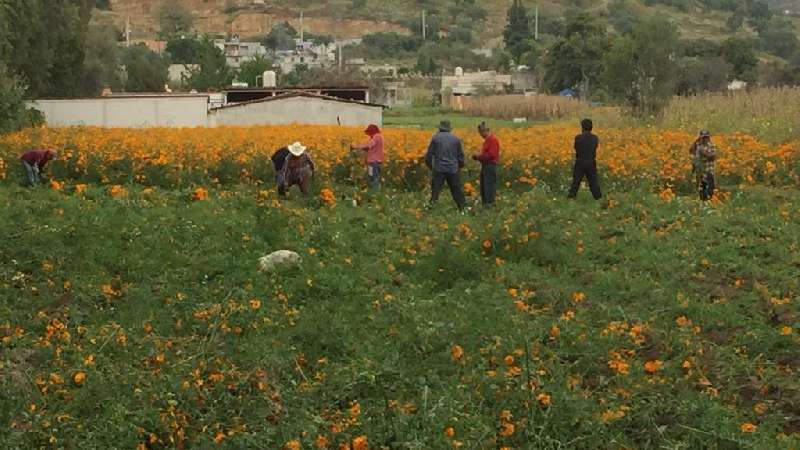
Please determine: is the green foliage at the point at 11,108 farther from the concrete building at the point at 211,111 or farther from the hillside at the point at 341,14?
the hillside at the point at 341,14

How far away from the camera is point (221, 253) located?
11297 millimetres

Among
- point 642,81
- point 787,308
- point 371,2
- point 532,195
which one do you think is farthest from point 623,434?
point 371,2

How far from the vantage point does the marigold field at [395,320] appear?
6.80 m

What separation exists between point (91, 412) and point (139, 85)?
6911 centimetres

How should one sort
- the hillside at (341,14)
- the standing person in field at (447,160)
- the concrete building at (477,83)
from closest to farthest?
the standing person in field at (447,160)
the concrete building at (477,83)
the hillside at (341,14)

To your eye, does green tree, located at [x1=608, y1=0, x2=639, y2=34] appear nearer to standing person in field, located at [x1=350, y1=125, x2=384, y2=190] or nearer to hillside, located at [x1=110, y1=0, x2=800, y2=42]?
hillside, located at [x1=110, y1=0, x2=800, y2=42]

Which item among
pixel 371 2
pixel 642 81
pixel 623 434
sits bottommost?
pixel 623 434

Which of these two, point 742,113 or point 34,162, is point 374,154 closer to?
point 34,162

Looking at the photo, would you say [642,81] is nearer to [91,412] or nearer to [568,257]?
[568,257]

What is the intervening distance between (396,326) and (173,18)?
6352 inches

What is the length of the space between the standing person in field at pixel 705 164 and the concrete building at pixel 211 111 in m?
18.2

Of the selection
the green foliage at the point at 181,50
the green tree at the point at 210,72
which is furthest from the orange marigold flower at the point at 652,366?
the green foliage at the point at 181,50

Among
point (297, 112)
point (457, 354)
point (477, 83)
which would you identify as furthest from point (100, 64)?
point (457, 354)

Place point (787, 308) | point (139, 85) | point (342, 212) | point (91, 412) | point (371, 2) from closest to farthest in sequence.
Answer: point (91, 412) → point (787, 308) → point (342, 212) → point (139, 85) → point (371, 2)
